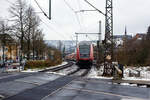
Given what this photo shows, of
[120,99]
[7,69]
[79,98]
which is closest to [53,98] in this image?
[79,98]

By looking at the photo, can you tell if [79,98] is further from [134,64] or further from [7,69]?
[134,64]

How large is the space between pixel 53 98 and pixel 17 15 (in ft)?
93.9

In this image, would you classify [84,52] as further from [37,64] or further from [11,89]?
[11,89]

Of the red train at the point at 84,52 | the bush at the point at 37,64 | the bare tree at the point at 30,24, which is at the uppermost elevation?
the bare tree at the point at 30,24

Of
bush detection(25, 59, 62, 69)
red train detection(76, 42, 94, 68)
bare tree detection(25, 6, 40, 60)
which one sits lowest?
bush detection(25, 59, 62, 69)

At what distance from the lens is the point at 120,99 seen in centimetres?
1159

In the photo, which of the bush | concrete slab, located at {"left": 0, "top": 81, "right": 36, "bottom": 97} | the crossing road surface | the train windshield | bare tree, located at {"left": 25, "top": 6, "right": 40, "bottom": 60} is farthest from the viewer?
bare tree, located at {"left": 25, "top": 6, "right": 40, "bottom": 60}

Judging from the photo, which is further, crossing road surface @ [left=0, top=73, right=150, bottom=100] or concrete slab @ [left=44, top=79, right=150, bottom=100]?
concrete slab @ [left=44, top=79, right=150, bottom=100]

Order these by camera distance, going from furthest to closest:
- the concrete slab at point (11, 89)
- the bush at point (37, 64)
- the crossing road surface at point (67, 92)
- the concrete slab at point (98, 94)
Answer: the bush at point (37, 64), the concrete slab at point (11, 89), the concrete slab at point (98, 94), the crossing road surface at point (67, 92)

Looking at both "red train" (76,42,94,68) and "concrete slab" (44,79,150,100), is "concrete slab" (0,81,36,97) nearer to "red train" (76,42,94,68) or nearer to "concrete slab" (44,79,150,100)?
"concrete slab" (44,79,150,100)

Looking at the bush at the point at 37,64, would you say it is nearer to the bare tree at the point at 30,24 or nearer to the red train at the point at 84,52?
the bare tree at the point at 30,24

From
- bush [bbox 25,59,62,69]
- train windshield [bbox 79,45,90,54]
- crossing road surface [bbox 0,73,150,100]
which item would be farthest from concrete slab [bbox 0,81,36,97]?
train windshield [bbox 79,45,90,54]

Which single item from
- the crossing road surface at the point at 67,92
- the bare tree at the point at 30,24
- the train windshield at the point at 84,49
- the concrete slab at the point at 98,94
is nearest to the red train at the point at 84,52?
the train windshield at the point at 84,49

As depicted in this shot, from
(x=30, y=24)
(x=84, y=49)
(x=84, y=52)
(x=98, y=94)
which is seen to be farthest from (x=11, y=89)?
(x=30, y=24)
